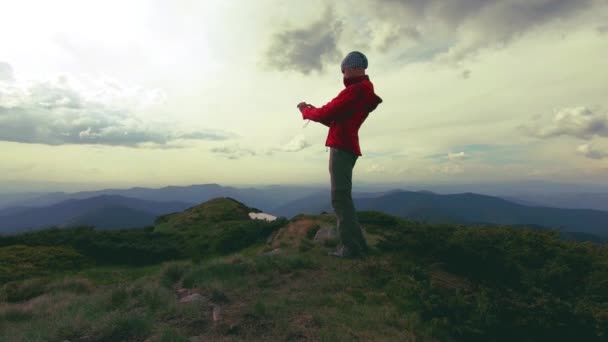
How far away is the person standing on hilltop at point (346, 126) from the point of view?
6.83 metres

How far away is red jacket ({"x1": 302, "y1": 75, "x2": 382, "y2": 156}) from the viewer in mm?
6785

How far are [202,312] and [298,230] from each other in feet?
28.8

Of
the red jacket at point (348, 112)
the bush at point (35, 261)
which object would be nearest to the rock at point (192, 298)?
the red jacket at point (348, 112)

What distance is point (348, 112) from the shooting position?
273 inches

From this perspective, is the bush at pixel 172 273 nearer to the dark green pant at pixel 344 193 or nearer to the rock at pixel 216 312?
the rock at pixel 216 312

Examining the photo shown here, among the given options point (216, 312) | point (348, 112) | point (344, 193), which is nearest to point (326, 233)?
point (344, 193)

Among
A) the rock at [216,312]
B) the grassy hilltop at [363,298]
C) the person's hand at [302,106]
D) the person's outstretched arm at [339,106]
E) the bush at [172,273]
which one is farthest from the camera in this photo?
the person's hand at [302,106]

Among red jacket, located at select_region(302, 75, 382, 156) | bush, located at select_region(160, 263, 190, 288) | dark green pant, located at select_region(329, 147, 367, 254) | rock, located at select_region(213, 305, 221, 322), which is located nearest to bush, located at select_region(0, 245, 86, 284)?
bush, located at select_region(160, 263, 190, 288)

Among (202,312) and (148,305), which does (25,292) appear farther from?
(202,312)

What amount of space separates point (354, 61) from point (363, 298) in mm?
5119

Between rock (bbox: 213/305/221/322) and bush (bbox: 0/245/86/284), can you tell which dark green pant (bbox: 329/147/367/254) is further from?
bush (bbox: 0/245/86/284)

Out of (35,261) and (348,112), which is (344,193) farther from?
A: (35,261)

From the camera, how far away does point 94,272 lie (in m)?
12.2

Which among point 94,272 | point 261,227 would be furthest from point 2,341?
point 261,227
